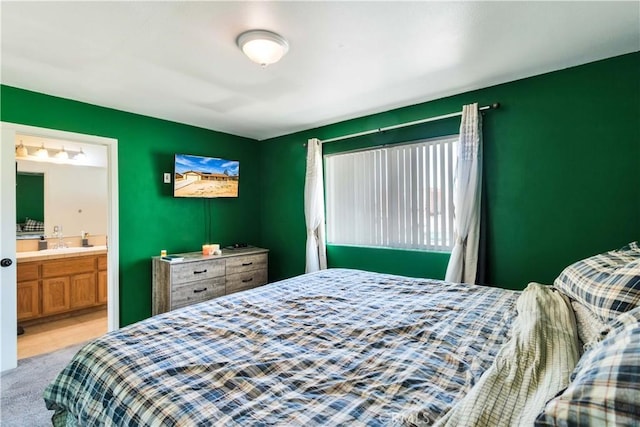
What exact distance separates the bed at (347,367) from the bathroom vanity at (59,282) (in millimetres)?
3078

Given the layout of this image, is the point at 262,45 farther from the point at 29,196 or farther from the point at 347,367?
the point at 29,196

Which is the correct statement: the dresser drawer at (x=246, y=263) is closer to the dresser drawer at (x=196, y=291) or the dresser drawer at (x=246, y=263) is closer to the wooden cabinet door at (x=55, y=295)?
the dresser drawer at (x=196, y=291)

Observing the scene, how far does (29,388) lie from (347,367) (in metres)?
2.73

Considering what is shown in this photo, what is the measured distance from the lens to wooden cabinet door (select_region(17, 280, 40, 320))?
11.6ft

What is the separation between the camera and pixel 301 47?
6.63ft

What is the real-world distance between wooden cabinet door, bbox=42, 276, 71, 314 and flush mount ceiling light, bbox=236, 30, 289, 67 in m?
3.86

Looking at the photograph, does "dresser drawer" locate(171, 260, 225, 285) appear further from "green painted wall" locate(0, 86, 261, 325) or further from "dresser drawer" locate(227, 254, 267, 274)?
"green painted wall" locate(0, 86, 261, 325)

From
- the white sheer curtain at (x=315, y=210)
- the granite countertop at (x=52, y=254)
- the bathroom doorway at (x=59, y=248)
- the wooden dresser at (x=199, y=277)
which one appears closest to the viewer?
the bathroom doorway at (x=59, y=248)

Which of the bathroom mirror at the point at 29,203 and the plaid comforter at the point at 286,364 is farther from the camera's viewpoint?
the bathroom mirror at the point at 29,203

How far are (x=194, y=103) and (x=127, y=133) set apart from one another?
88 centimetres

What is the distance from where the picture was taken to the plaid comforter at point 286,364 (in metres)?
0.92

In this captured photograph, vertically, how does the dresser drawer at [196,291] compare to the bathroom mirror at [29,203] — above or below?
below

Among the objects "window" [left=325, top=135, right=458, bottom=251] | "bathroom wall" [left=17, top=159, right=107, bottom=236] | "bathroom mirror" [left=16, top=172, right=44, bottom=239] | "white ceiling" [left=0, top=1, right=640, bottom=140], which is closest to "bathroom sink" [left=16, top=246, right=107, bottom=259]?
"bathroom mirror" [left=16, top=172, right=44, bottom=239]

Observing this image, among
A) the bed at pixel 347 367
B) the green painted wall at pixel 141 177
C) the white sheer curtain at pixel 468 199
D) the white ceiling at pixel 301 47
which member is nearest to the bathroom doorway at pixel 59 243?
the green painted wall at pixel 141 177
